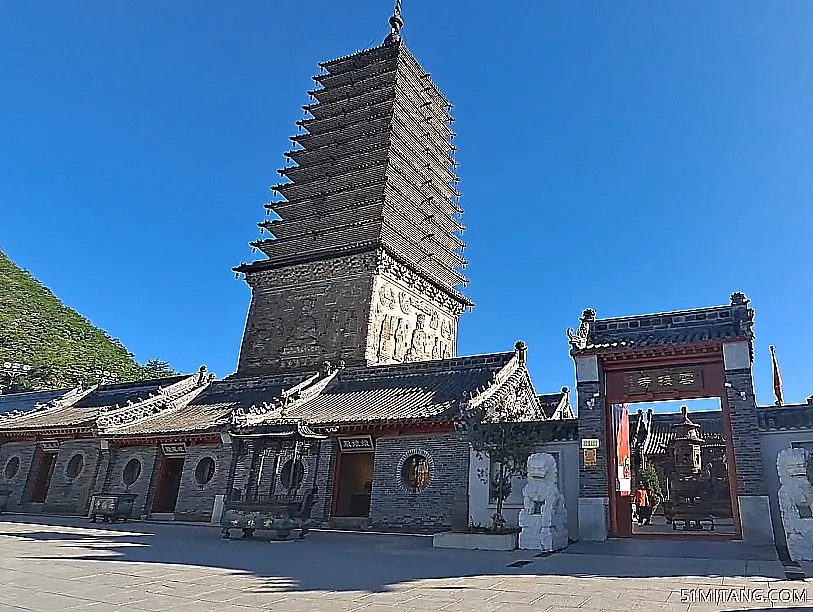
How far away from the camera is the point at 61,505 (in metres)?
20.4

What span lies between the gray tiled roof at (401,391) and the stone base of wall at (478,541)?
3830 millimetres

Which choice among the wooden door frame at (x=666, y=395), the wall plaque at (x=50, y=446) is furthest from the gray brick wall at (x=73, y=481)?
the wooden door frame at (x=666, y=395)

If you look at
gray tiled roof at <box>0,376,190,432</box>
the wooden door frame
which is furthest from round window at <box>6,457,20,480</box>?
the wooden door frame

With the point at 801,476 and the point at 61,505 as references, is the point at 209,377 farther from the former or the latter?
the point at 801,476

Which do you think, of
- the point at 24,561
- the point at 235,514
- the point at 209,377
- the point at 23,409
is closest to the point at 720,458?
the point at 235,514

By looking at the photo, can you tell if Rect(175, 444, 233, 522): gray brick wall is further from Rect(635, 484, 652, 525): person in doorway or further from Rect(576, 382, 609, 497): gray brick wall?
Rect(635, 484, 652, 525): person in doorway

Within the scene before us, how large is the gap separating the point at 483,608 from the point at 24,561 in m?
6.52

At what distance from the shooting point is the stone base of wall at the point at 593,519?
12016 mm

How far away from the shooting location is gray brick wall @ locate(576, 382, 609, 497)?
1243 centimetres

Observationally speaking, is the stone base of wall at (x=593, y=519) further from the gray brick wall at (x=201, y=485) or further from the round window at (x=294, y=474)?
the gray brick wall at (x=201, y=485)

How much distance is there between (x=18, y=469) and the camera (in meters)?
22.3

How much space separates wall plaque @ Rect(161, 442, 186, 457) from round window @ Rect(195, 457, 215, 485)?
836 mm

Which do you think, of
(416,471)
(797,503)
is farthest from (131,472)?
(797,503)

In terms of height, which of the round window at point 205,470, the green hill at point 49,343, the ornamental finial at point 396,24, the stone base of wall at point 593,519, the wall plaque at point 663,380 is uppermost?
the ornamental finial at point 396,24
